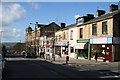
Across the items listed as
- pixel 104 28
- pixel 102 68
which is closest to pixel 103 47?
pixel 104 28

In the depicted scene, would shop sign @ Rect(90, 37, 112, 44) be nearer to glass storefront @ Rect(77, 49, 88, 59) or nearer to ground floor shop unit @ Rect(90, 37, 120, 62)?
ground floor shop unit @ Rect(90, 37, 120, 62)

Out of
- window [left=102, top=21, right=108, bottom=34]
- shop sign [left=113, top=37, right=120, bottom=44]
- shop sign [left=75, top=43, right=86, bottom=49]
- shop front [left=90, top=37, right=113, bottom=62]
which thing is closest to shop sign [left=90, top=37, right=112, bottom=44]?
shop front [left=90, top=37, right=113, bottom=62]

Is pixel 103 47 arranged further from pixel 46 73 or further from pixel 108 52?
pixel 46 73

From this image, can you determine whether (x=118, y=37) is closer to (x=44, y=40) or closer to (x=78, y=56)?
(x=78, y=56)

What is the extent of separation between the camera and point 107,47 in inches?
1248

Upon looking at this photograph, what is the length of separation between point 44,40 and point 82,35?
30.4m

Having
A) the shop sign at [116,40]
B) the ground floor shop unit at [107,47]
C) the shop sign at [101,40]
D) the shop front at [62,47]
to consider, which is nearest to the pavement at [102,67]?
the ground floor shop unit at [107,47]

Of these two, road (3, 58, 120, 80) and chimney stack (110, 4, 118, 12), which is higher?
chimney stack (110, 4, 118, 12)

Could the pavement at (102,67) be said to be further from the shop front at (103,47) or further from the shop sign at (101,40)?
the shop sign at (101,40)

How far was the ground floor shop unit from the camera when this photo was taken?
30.3 m

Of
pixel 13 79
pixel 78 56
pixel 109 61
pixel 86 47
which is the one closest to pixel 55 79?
pixel 13 79

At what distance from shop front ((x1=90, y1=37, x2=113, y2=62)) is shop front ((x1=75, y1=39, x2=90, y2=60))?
4.77ft

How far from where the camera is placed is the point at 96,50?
114ft

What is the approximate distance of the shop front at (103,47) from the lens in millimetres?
30747
